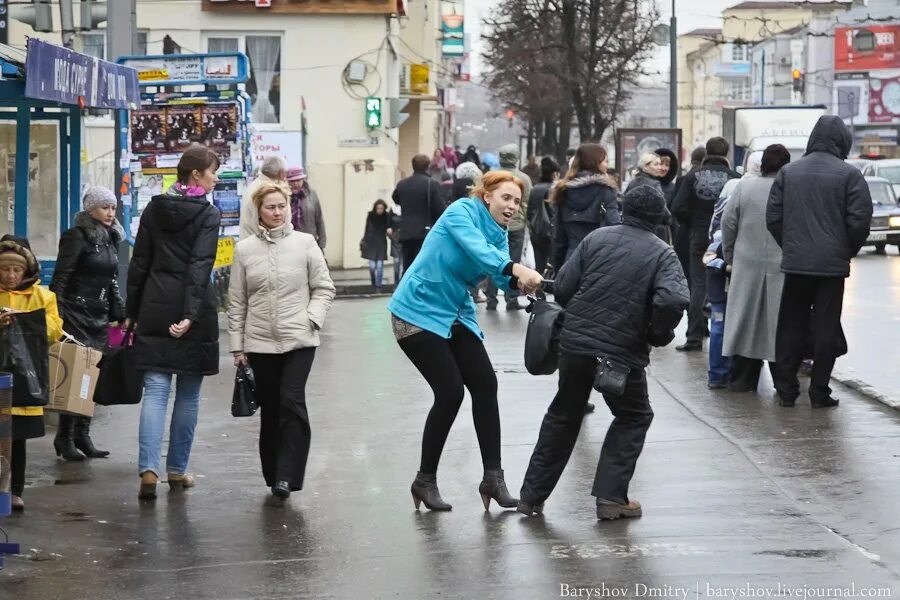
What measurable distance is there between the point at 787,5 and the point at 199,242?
124 meters

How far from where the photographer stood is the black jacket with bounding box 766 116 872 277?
10750 mm

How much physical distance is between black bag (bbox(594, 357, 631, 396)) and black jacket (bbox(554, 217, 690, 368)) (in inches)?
1.7

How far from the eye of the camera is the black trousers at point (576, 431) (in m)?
7.60

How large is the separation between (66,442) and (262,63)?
19744 millimetres

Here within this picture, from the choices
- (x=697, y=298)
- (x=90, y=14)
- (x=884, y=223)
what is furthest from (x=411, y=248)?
(x=884, y=223)

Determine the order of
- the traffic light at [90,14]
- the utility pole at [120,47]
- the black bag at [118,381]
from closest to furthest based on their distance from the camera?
the black bag at [118,381] < the utility pole at [120,47] < the traffic light at [90,14]

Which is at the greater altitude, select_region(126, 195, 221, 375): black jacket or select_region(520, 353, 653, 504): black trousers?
select_region(126, 195, 221, 375): black jacket

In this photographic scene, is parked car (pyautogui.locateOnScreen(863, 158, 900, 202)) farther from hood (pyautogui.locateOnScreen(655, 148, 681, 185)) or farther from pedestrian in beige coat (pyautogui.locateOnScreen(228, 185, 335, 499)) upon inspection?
pedestrian in beige coat (pyautogui.locateOnScreen(228, 185, 335, 499))

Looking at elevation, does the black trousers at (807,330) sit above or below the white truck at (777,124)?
below

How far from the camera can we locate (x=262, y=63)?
2869 centimetres

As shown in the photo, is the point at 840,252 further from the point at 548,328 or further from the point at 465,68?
the point at 465,68

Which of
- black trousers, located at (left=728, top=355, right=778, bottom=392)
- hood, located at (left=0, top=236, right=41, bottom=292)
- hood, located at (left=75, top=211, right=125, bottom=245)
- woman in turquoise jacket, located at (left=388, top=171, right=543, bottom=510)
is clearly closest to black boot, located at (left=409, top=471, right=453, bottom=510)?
woman in turquoise jacket, located at (left=388, top=171, right=543, bottom=510)

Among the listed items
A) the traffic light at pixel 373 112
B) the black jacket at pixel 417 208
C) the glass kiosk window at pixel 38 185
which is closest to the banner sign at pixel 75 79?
the glass kiosk window at pixel 38 185

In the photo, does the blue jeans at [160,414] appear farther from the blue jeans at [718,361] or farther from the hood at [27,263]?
the blue jeans at [718,361]
